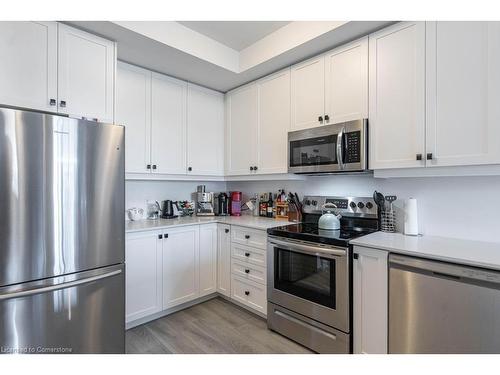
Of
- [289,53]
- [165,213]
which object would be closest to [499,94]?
[289,53]

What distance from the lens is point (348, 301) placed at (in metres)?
1.78

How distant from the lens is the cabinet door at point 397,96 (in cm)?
175

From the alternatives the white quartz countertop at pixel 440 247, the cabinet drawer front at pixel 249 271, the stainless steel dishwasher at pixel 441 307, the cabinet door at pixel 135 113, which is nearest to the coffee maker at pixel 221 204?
the cabinet drawer front at pixel 249 271

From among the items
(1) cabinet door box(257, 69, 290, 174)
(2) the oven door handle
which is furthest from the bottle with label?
(2) the oven door handle

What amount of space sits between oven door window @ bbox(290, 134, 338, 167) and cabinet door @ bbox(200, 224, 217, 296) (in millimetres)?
1106

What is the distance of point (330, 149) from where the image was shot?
7.18 feet

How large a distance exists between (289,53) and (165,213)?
6.72 ft

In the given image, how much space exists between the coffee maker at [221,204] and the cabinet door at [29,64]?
1880 mm

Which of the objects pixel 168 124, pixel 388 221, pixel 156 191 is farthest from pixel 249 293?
pixel 168 124

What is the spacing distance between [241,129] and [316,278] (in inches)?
72.1

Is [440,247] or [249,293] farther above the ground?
[440,247]

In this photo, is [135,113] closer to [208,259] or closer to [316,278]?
[208,259]

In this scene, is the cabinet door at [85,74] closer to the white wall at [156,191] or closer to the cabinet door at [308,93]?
the white wall at [156,191]

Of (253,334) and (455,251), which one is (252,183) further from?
(455,251)
